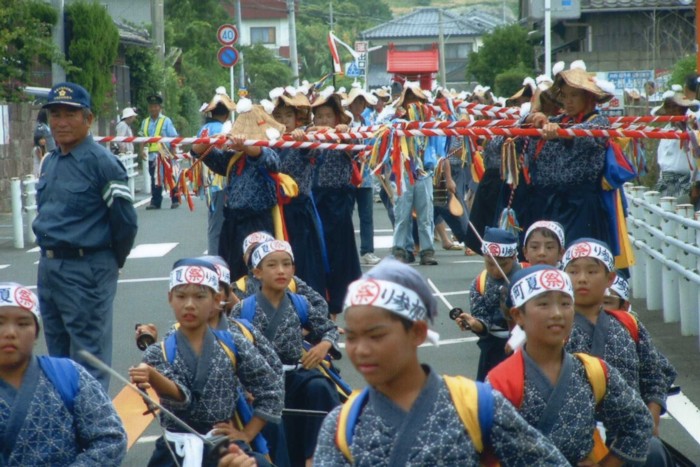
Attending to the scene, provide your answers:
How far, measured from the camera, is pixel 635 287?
1305 cm

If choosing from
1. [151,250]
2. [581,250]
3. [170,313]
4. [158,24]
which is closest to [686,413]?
[581,250]

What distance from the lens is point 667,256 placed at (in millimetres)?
11266

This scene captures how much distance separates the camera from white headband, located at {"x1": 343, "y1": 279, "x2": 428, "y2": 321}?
368 centimetres

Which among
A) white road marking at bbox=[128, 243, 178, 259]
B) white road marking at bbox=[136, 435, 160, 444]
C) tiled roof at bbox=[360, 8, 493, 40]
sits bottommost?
white road marking at bbox=[136, 435, 160, 444]

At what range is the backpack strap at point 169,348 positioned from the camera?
5.64 metres

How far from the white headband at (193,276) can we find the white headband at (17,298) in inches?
39.0

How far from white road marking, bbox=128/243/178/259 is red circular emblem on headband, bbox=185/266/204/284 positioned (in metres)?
11.5

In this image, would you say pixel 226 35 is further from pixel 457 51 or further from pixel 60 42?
pixel 457 51

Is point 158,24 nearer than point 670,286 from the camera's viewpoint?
No

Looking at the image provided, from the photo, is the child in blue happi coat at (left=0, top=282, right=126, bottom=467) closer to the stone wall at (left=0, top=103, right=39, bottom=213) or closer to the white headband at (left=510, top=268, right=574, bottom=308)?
the white headband at (left=510, top=268, right=574, bottom=308)

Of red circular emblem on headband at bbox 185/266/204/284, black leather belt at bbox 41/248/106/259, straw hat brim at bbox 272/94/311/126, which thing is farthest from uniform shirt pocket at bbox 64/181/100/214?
straw hat brim at bbox 272/94/311/126

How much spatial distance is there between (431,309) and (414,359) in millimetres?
169

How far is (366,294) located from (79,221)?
172 inches

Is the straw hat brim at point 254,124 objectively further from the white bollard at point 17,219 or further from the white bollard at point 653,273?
the white bollard at point 17,219
